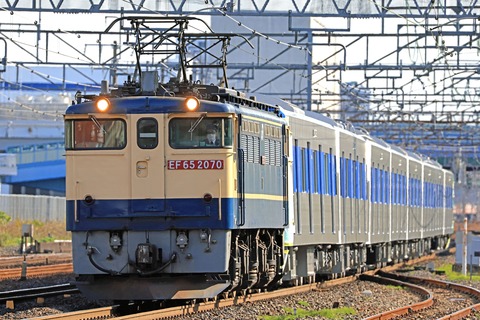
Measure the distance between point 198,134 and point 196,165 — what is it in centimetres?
41

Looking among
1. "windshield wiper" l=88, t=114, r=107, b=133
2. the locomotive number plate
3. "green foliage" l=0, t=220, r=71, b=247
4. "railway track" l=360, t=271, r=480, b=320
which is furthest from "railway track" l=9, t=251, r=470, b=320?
"green foliage" l=0, t=220, r=71, b=247

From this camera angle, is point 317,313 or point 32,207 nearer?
point 317,313

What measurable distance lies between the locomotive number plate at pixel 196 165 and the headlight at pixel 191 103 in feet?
2.26

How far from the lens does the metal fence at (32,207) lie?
164 ft

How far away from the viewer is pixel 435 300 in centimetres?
2103

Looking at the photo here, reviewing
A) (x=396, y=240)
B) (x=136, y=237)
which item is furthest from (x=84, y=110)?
(x=396, y=240)

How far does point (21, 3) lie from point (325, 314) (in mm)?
11422

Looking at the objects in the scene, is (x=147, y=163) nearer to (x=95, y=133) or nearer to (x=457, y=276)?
(x=95, y=133)

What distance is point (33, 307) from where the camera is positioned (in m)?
17.0

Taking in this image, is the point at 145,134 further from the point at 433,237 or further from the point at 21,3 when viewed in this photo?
the point at 433,237

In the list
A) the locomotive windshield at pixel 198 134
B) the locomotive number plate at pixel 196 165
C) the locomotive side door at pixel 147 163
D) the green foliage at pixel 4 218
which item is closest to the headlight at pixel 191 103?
the locomotive windshield at pixel 198 134

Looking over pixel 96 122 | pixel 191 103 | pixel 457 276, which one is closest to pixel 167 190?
pixel 191 103

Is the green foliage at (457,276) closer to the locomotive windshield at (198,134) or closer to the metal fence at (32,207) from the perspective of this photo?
the locomotive windshield at (198,134)

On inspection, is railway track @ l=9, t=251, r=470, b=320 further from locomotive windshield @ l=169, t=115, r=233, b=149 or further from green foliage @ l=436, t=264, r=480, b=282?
green foliage @ l=436, t=264, r=480, b=282
